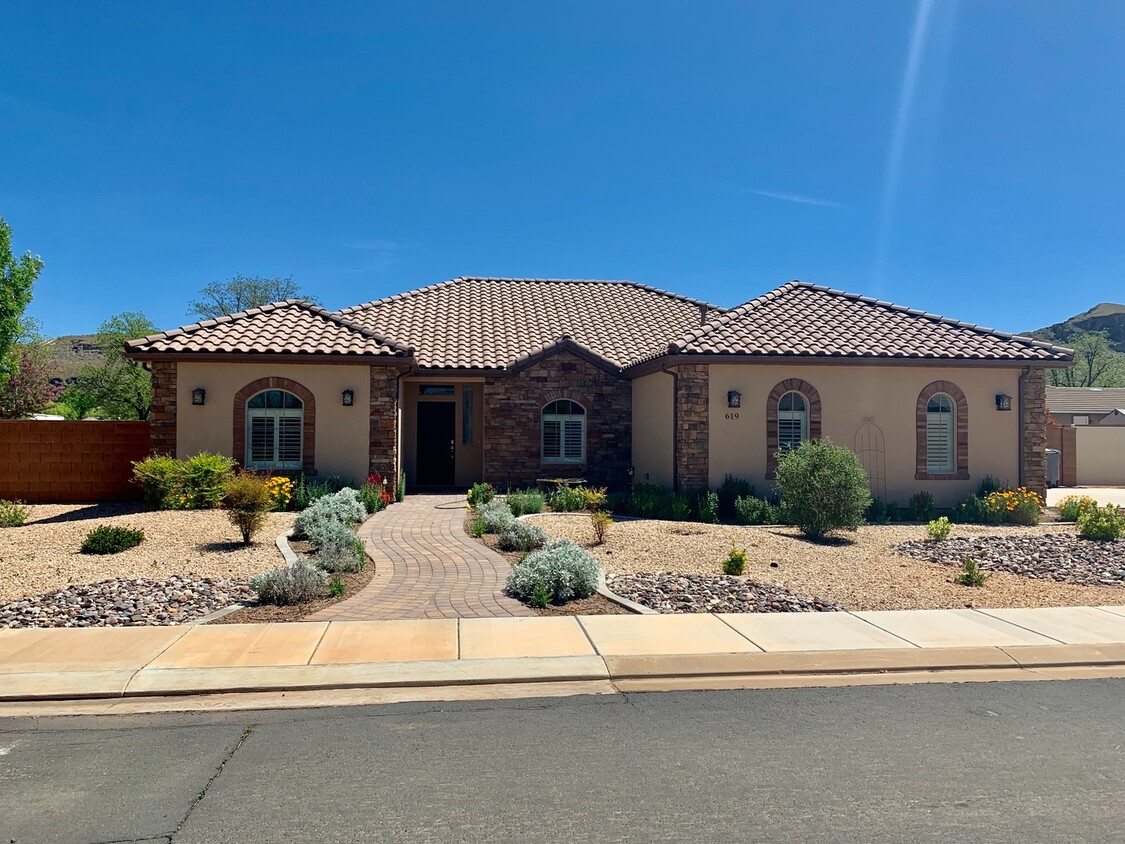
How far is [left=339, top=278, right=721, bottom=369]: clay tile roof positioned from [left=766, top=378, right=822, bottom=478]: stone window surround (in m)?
3.17

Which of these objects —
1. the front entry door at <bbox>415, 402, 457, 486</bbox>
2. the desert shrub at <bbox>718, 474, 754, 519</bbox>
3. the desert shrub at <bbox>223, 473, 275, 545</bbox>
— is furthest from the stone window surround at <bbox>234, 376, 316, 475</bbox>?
the desert shrub at <bbox>718, 474, 754, 519</bbox>

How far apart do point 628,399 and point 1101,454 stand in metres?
19.2

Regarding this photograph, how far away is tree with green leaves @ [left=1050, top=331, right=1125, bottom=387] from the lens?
2516 inches

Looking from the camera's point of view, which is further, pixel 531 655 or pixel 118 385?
pixel 118 385

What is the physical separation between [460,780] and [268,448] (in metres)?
14.0

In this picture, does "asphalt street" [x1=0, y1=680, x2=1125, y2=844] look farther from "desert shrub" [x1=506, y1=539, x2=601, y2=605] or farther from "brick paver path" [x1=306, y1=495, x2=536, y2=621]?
"desert shrub" [x1=506, y1=539, x2=601, y2=605]

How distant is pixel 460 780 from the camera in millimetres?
4711

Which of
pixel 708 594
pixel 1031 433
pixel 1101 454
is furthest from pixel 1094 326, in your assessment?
pixel 708 594

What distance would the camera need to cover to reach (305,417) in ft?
57.0

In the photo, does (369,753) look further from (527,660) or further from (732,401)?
(732,401)

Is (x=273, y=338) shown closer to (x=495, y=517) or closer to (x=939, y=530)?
(x=495, y=517)

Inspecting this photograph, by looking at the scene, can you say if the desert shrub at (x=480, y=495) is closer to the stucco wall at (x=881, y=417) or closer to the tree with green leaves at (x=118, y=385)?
the stucco wall at (x=881, y=417)

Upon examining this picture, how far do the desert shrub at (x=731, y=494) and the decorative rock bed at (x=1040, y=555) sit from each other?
12.2ft

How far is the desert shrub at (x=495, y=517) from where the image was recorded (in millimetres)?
13211
